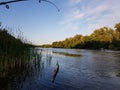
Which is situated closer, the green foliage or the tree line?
the green foliage

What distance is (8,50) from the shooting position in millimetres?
9445

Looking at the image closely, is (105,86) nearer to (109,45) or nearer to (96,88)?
(96,88)

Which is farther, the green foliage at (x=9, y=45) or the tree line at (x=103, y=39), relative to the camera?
the tree line at (x=103, y=39)

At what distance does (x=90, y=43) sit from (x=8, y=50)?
304ft

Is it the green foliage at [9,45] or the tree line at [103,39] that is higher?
the tree line at [103,39]

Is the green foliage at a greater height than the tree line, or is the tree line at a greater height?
the tree line

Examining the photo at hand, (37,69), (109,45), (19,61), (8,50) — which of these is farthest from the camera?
(109,45)

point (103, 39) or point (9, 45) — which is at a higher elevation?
point (103, 39)

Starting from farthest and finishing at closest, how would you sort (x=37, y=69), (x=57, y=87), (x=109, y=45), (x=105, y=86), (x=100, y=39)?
1. (x=100, y=39)
2. (x=109, y=45)
3. (x=37, y=69)
4. (x=105, y=86)
5. (x=57, y=87)

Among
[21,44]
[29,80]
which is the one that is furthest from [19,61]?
[29,80]

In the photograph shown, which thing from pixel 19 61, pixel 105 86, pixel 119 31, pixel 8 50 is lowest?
pixel 105 86

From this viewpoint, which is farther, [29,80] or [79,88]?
[29,80]

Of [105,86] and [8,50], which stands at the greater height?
[8,50]

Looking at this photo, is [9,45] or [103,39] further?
[103,39]
